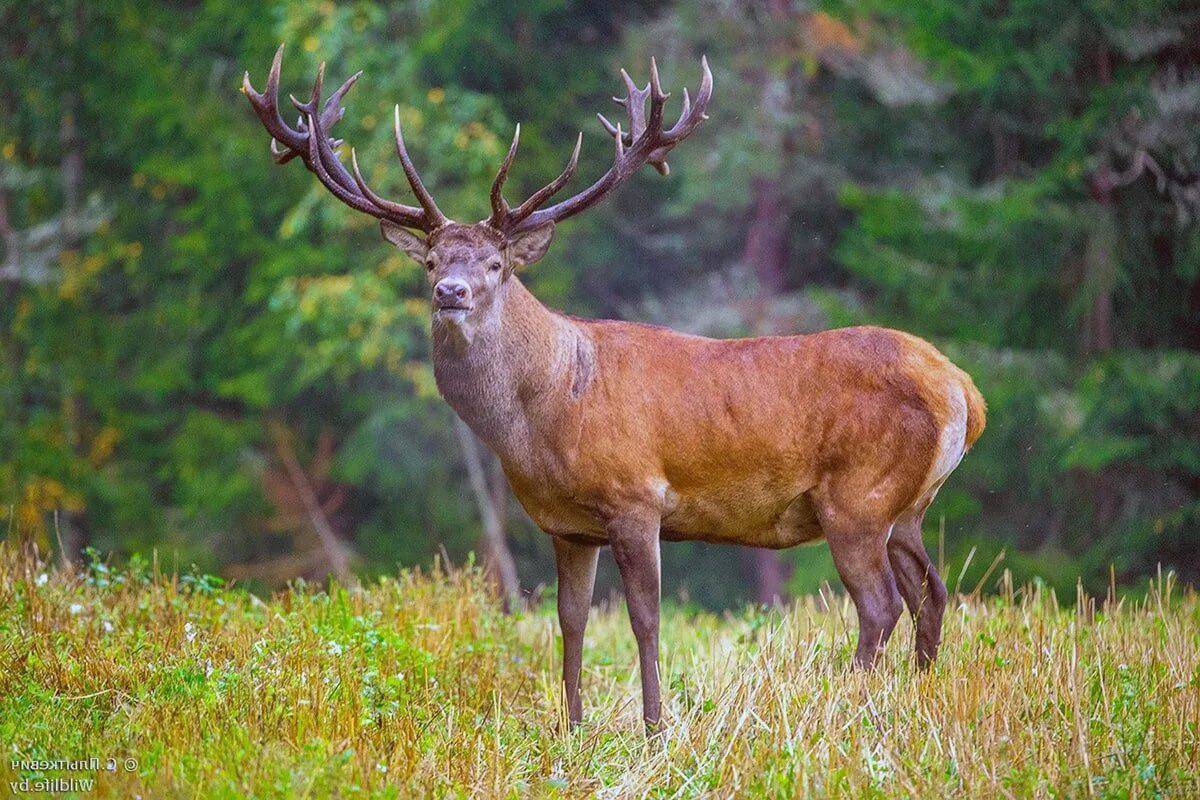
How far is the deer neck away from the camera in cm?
680

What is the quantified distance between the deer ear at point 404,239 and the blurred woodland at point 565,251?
8946 millimetres

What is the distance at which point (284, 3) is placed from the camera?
762 inches

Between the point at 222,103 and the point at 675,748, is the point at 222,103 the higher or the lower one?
the higher one

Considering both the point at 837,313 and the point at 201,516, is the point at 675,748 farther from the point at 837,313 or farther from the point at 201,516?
the point at 201,516

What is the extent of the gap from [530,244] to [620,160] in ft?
2.00

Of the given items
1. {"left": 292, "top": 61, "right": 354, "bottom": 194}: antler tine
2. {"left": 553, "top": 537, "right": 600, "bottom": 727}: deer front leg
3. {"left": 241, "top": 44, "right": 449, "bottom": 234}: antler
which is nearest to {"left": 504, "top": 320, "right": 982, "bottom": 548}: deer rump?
{"left": 553, "top": 537, "right": 600, "bottom": 727}: deer front leg

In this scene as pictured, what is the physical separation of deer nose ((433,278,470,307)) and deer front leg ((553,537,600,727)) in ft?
4.28

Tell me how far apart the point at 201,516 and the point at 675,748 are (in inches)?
655

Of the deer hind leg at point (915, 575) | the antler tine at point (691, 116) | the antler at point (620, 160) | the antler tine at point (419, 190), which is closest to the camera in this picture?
the antler tine at point (419, 190)

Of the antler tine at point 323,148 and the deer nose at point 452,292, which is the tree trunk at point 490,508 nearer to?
the antler tine at point 323,148

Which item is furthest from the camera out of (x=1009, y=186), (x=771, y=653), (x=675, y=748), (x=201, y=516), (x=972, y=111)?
(x=201, y=516)

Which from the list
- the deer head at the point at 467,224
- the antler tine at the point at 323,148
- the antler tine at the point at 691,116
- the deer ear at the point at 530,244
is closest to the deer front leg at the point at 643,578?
the deer head at the point at 467,224

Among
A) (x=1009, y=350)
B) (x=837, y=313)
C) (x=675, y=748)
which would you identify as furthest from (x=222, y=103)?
(x=675, y=748)

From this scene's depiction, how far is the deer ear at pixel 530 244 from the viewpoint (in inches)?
275
